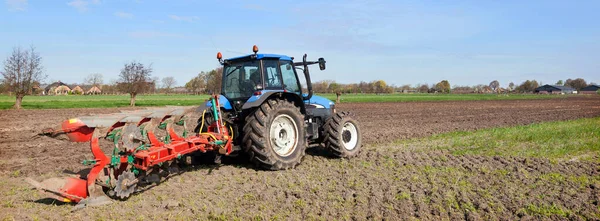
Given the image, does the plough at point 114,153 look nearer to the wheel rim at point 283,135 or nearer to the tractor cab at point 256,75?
the wheel rim at point 283,135

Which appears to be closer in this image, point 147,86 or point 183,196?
point 183,196

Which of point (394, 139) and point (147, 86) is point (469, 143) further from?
point (147, 86)

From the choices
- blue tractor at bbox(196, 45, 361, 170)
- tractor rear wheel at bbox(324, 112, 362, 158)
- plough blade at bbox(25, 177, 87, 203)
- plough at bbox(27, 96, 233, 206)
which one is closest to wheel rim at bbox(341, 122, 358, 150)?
tractor rear wheel at bbox(324, 112, 362, 158)

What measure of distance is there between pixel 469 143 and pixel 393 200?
20.1ft

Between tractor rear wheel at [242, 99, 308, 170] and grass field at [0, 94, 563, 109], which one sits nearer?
tractor rear wheel at [242, 99, 308, 170]

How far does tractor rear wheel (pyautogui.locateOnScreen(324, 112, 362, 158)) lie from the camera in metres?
8.07

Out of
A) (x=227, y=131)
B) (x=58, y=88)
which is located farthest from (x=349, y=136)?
(x=58, y=88)

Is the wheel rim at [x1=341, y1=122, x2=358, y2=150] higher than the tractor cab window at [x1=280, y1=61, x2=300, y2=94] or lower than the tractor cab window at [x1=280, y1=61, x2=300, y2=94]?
lower

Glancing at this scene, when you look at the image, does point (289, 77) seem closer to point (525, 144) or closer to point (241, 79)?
point (241, 79)

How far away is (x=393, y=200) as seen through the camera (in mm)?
5258

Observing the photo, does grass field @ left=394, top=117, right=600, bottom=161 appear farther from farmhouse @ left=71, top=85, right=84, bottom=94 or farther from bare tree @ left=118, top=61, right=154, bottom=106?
farmhouse @ left=71, top=85, right=84, bottom=94

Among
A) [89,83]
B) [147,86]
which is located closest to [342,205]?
[147,86]

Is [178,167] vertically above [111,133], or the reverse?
[111,133]

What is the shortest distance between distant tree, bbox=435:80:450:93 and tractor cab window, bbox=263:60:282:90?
11548 centimetres
